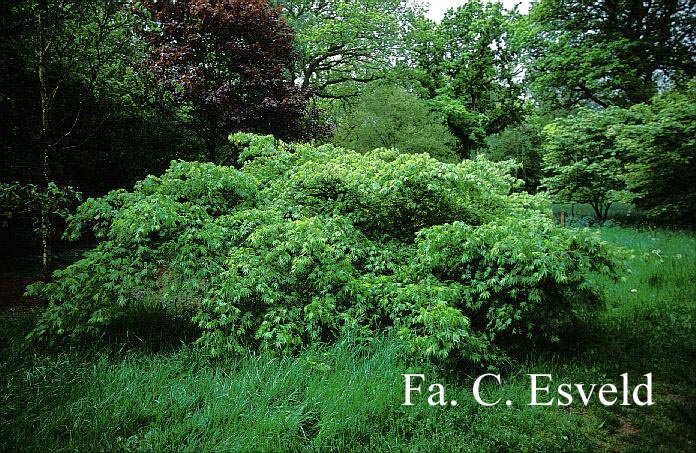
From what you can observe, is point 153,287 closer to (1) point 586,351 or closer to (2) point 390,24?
(1) point 586,351

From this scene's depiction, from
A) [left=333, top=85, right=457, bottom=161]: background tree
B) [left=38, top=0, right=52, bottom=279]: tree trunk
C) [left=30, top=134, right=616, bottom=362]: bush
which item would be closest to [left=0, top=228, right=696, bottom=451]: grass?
[left=30, top=134, right=616, bottom=362]: bush

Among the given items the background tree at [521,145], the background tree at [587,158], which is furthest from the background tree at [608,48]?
the background tree at [521,145]

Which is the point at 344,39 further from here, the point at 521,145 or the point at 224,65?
the point at 521,145

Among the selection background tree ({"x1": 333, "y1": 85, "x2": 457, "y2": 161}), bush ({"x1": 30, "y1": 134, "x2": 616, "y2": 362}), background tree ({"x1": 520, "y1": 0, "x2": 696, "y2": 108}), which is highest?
background tree ({"x1": 520, "y1": 0, "x2": 696, "y2": 108})

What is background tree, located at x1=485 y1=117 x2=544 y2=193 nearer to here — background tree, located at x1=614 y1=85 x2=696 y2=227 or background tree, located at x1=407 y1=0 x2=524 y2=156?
background tree, located at x1=407 y1=0 x2=524 y2=156

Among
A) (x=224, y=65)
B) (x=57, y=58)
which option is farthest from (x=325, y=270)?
(x=224, y=65)

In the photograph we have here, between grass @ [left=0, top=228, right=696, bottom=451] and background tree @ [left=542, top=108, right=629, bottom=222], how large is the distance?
9.28 metres

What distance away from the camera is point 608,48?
1312 centimetres

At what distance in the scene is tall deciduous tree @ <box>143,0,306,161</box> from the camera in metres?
9.16

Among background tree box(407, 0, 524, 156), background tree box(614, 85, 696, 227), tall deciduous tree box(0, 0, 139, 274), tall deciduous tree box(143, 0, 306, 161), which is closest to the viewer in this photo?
tall deciduous tree box(0, 0, 139, 274)

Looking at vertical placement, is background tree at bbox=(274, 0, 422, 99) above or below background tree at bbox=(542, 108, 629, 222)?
above

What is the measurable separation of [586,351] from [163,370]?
4576mm

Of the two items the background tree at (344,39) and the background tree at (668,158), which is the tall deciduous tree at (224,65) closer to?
the background tree at (344,39)

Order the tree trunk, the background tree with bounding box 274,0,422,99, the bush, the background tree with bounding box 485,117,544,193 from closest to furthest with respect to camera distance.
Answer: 1. the bush
2. the tree trunk
3. the background tree with bounding box 274,0,422,99
4. the background tree with bounding box 485,117,544,193
